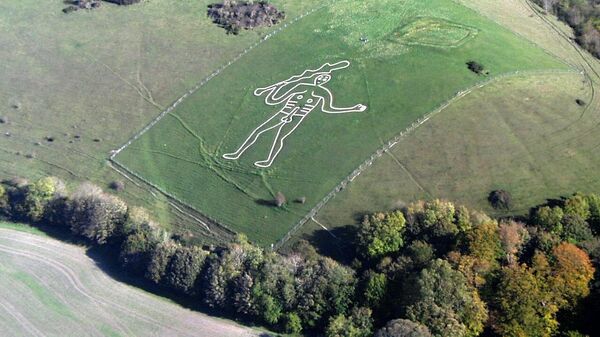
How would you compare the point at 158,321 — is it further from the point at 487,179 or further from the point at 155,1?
the point at 155,1

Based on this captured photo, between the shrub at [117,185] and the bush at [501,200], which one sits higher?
the bush at [501,200]

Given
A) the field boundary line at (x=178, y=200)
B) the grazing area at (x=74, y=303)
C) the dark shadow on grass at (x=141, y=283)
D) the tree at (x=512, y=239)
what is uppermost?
the tree at (x=512, y=239)

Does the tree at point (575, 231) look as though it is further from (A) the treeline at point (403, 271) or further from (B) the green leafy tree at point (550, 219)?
(B) the green leafy tree at point (550, 219)

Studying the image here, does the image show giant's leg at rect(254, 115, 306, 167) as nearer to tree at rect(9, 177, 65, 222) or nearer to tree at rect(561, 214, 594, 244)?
tree at rect(9, 177, 65, 222)

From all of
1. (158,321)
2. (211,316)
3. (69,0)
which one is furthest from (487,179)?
(69,0)

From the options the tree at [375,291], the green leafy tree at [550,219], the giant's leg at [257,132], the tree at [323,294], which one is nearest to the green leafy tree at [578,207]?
the green leafy tree at [550,219]

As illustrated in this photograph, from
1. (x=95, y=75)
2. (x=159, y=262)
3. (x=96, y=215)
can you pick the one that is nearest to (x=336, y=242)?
(x=159, y=262)

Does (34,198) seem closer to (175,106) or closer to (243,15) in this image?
(175,106)
